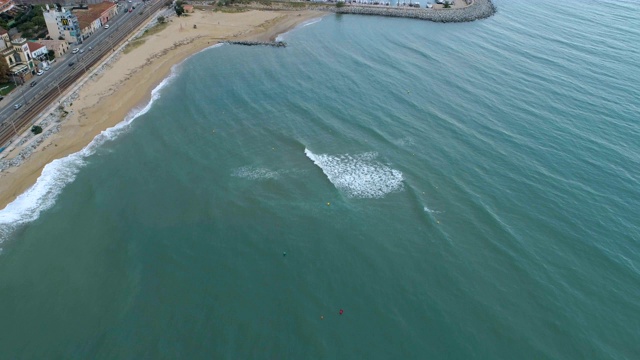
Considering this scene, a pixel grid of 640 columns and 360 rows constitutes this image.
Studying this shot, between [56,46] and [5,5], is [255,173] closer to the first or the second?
[56,46]

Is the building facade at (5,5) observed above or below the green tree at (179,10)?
above

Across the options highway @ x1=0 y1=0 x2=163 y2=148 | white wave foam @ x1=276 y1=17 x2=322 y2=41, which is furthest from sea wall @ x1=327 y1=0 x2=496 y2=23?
highway @ x1=0 y1=0 x2=163 y2=148

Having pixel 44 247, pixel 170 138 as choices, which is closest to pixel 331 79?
pixel 170 138

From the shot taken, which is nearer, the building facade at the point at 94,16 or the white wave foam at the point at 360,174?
the white wave foam at the point at 360,174

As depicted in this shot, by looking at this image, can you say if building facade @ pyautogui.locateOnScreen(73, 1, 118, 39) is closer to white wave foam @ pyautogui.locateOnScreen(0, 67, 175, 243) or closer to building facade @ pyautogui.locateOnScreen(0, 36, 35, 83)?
building facade @ pyautogui.locateOnScreen(0, 36, 35, 83)

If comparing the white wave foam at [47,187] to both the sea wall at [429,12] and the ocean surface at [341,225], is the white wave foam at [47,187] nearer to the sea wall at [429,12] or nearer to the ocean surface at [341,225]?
the ocean surface at [341,225]

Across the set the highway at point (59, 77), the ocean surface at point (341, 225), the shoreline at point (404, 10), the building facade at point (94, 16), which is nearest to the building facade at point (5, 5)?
the building facade at point (94, 16)

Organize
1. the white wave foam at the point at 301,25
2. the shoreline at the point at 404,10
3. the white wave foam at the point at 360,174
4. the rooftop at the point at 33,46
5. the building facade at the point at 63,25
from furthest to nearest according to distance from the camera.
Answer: the shoreline at the point at 404,10 < the white wave foam at the point at 301,25 < the building facade at the point at 63,25 < the rooftop at the point at 33,46 < the white wave foam at the point at 360,174
